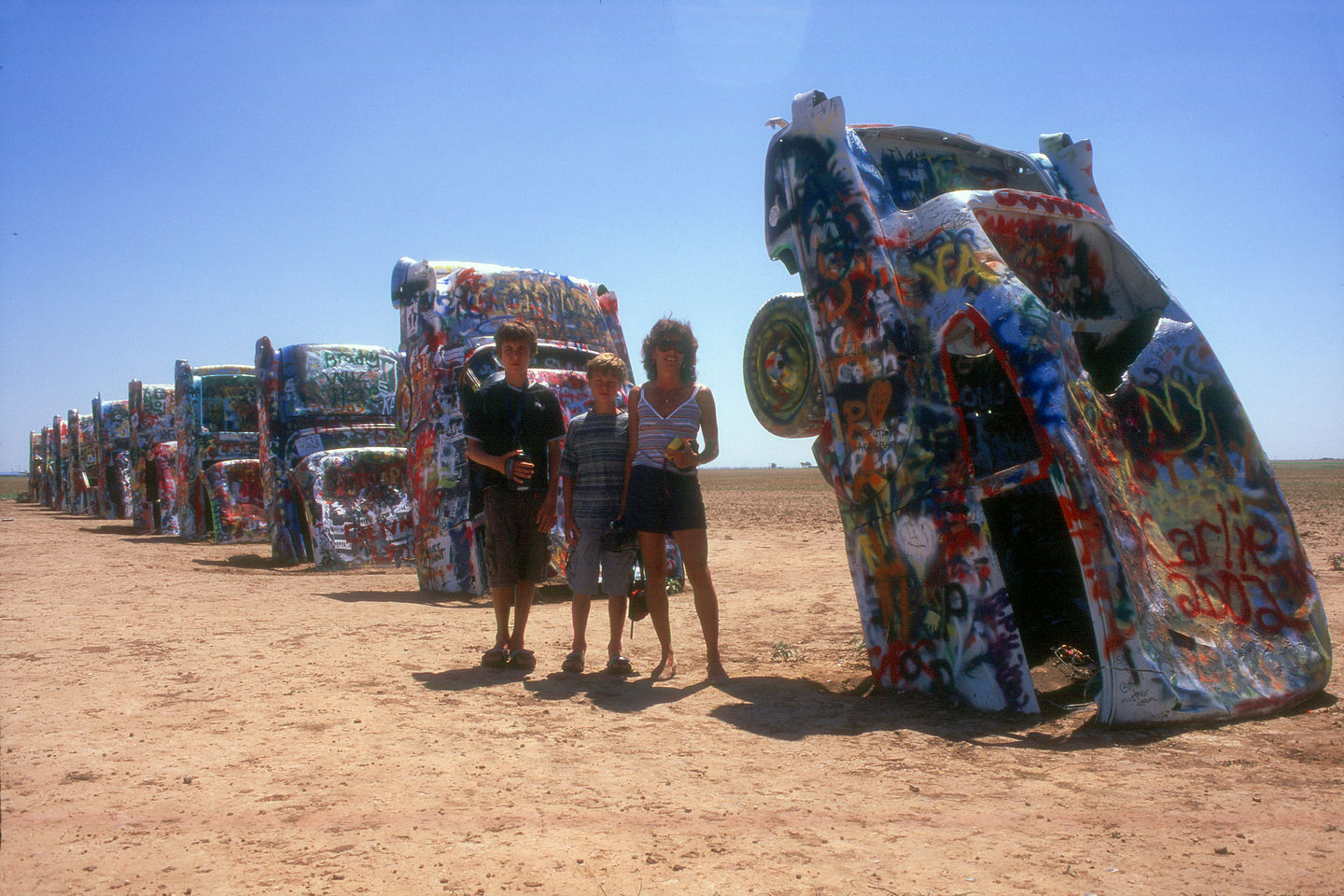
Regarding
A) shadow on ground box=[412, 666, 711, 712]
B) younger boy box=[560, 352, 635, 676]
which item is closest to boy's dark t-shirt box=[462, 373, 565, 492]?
younger boy box=[560, 352, 635, 676]

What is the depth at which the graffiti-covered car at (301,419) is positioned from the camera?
12.2 metres

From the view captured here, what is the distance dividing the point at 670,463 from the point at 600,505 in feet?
1.57

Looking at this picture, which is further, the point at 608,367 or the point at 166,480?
the point at 166,480

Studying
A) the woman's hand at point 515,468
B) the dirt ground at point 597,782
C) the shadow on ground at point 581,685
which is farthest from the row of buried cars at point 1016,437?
the woman's hand at point 515,468

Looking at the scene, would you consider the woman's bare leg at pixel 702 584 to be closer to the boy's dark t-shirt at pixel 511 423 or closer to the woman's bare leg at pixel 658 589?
the woman's bare leg at pixel 658 589

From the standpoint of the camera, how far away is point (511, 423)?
4.94 metres

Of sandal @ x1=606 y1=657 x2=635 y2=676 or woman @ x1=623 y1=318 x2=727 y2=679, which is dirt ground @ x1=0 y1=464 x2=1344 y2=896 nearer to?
sandal @ x1=606 y1=657 x2=635 y2=676

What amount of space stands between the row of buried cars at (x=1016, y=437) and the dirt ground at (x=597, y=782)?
307 mm

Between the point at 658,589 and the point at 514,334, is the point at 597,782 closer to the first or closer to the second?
the point at 658,589

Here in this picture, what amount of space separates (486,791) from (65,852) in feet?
→ 3.70

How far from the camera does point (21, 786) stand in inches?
120

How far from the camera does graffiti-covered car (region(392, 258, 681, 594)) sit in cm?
816

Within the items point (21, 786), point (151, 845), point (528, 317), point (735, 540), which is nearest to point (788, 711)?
point (151, 845)

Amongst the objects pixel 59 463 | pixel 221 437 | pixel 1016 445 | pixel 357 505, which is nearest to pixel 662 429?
pixel 1016 445
